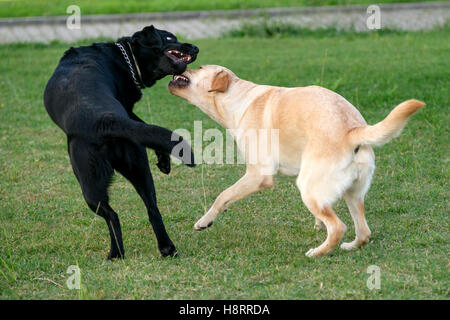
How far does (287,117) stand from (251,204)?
1227 millimetres

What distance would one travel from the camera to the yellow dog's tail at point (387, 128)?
3.59m

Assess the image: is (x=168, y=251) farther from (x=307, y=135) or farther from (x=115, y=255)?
(x=307, y=135)

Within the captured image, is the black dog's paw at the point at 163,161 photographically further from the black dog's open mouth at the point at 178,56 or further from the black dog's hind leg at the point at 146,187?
the black dog's open mouth at the point at 178,56

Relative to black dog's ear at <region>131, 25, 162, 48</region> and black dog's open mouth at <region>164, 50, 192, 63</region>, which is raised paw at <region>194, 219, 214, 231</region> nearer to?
black dog's open mouth at <region>164, 50, 192, 63</region>

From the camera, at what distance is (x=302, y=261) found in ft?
13.2

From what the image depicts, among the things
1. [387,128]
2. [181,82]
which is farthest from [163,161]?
[387,128]

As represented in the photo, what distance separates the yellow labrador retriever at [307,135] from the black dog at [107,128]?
392 mm

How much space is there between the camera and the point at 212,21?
13719 mm

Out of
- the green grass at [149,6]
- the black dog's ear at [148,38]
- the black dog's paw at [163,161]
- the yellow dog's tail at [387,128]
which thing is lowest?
the green grass at [149,6]

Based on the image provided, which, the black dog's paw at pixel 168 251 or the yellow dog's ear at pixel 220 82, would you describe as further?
the yellow dog's ear at pixel 220 82

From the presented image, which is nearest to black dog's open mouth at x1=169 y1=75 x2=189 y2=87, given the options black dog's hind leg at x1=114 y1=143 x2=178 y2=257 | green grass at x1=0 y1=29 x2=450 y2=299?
black dog's hind leg at x1=114 y1=143 x2=178 y2=257

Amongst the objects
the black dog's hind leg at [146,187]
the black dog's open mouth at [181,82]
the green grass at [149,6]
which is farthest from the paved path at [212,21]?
the black dog's hind leg at [146,187]
